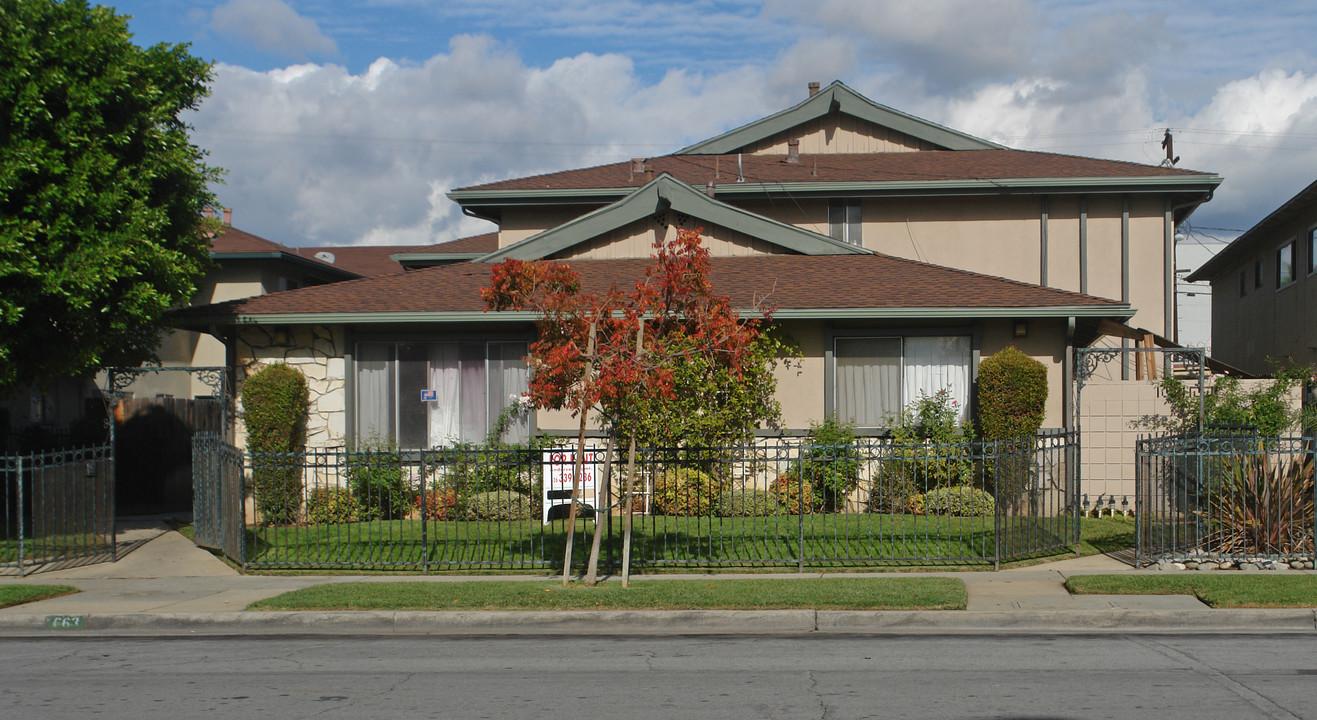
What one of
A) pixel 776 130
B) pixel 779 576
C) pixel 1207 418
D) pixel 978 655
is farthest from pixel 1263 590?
pixel 776 130

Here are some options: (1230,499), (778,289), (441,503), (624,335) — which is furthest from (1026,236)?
(624,335)

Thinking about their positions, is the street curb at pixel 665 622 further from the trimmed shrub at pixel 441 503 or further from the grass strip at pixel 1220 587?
the trimmed shrub at pixel 441 503

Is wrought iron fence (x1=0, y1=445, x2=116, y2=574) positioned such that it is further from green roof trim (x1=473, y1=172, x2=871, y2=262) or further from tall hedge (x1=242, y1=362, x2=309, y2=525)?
green roof trim (x1=473, y1=172, x2=871, y2=262)

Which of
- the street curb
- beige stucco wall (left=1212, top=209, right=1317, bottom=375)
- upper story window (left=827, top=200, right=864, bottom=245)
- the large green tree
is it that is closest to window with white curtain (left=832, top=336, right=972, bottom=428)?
upper story window (left=827, top=200, right=864, bottom=245)

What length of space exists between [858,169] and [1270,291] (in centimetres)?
1244

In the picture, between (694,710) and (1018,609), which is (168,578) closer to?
(694,710)

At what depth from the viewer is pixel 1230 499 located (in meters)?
12.2

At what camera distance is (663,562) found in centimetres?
1280

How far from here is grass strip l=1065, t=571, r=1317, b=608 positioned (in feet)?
32.9

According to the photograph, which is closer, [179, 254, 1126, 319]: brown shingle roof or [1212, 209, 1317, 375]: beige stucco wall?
[179, 254, 1126, 319]: brown shingle roof

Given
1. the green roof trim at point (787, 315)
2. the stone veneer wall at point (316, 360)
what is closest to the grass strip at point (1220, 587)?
the green roof trim at point (787, 315)

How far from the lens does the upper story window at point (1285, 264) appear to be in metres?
24.7

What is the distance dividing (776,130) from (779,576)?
1411cm

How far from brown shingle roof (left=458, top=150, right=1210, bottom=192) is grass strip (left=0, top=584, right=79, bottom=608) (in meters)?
11.8
